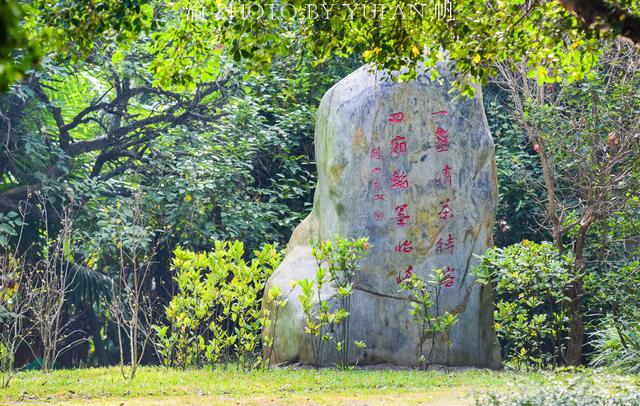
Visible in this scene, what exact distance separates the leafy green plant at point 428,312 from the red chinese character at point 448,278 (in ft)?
0.16

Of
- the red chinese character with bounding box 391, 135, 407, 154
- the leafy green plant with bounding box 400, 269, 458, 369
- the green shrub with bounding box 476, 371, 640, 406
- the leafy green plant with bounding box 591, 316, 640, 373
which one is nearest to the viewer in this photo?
the green shrub with bounding box 476, 371, 640, 406

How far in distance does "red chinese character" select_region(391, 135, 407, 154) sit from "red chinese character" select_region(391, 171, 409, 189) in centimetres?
28

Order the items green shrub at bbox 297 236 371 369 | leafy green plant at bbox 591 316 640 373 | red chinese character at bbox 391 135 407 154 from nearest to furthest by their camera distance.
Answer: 1. leafy green plant at bbox 591 316 640 373
2. green shrub at bbox 297 236 371 369
3. red chinese character at bbox 391 135 407 154

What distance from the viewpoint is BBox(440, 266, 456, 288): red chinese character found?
437 inches

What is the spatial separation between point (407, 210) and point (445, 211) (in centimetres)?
48

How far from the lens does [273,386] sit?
28.9 ft

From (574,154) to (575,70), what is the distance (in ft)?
14.1

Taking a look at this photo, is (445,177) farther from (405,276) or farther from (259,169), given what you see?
(259,169)

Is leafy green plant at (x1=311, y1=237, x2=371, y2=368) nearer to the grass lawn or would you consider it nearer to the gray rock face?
the gray rock face

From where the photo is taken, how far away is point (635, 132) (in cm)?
1148

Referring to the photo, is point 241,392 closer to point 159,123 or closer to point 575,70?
point 575,70

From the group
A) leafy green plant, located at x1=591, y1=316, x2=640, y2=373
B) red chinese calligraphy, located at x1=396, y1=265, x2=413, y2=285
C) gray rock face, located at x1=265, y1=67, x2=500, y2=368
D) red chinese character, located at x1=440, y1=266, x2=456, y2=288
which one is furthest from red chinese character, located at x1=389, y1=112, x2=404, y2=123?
leafy green plant, located at x1=591, y1=316, x2=640, y2=373

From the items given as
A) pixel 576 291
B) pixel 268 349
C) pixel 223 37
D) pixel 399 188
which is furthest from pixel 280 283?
pixel 223 37

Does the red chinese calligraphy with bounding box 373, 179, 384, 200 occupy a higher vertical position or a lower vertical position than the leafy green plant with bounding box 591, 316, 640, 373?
higher
